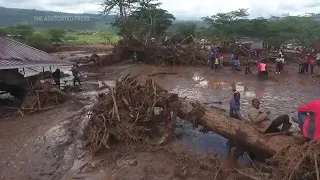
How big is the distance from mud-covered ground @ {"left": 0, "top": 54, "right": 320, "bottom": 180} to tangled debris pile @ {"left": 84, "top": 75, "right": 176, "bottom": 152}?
516mm

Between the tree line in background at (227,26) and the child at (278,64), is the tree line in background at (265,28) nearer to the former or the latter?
the tree line in background at (227,26)

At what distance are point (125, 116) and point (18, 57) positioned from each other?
21.1 feet

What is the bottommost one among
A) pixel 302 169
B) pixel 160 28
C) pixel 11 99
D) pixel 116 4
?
pixel 11 99

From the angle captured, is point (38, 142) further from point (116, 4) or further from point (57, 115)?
point (116, 4)

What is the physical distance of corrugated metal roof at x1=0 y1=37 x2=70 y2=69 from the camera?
1259 centimetres

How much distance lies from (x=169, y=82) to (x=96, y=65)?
9666mm

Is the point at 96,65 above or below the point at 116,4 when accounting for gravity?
below

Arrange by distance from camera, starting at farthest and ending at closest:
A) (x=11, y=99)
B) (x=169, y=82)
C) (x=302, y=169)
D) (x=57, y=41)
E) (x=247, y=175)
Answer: (x=57, y=41)
(x=169, y=82)
(x=11, y=99)
(x=247, y=175)
(x=302, y=169)

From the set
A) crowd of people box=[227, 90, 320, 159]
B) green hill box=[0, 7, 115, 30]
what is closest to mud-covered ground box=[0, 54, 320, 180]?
crowd of people box=[227, 90, 320, 159]

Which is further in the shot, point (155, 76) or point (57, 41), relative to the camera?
point (57, 41)

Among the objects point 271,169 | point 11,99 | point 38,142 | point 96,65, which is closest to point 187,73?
point 96,65

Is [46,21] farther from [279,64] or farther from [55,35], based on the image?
[279,64]

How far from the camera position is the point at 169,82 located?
1959cm

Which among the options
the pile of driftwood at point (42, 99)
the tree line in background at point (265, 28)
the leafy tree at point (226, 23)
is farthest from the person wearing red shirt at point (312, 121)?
the leafy tree at point (226, 23)
